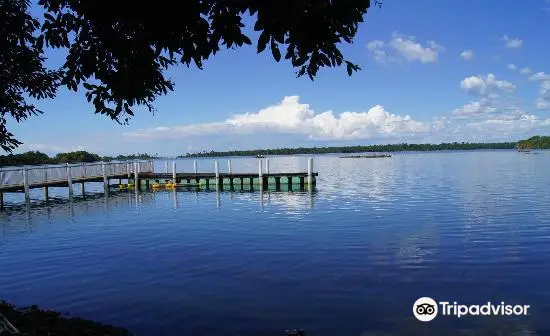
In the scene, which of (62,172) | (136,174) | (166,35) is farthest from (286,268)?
(136,174)

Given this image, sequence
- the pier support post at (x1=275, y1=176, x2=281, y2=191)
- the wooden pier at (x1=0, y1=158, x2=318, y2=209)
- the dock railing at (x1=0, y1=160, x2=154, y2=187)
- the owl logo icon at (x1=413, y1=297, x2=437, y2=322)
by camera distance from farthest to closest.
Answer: the pier support post at (x1=275, y1=176, x2=281, y2=191)
the wooden pier at (x1=0, y1=158, x2=318, y2=209)
the dock railing at (x1=0, y1=160, x2=154, y2=187)
the owl logo icon at (x1=413, y1=297, x2=437, y2=322)

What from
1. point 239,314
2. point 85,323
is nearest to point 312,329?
point 239,314

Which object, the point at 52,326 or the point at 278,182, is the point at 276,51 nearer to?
the point at 52,326

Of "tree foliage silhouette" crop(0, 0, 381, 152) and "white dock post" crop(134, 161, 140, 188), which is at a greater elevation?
"tree foliage silhouette" crop(0, 0, 381, 152)

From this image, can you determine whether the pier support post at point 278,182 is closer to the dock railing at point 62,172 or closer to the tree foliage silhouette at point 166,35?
the dock railing at point 62,172

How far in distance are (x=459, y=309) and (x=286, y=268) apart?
5.28 metres

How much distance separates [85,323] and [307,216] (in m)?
17.2

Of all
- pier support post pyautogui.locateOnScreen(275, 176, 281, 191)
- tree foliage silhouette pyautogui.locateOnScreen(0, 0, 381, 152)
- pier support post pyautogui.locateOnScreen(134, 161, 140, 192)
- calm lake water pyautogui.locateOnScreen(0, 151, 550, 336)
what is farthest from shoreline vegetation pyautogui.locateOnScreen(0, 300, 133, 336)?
pier support post pyautogui.locateOnScreen(134, 161, 140, 192)

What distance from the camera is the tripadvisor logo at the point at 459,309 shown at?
959 centimetres

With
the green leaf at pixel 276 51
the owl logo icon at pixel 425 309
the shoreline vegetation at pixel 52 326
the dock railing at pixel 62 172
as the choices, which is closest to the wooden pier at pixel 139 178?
the dock railing at pixel 62 172

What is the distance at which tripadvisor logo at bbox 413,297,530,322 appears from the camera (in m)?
9.59

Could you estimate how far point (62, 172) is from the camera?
42156 mm

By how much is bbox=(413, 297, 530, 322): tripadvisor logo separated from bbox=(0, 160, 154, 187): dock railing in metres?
35.6

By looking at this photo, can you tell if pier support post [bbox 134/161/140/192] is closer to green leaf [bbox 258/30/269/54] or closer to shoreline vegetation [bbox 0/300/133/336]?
shoreline vegetation [bbox 0/300/133/336]
